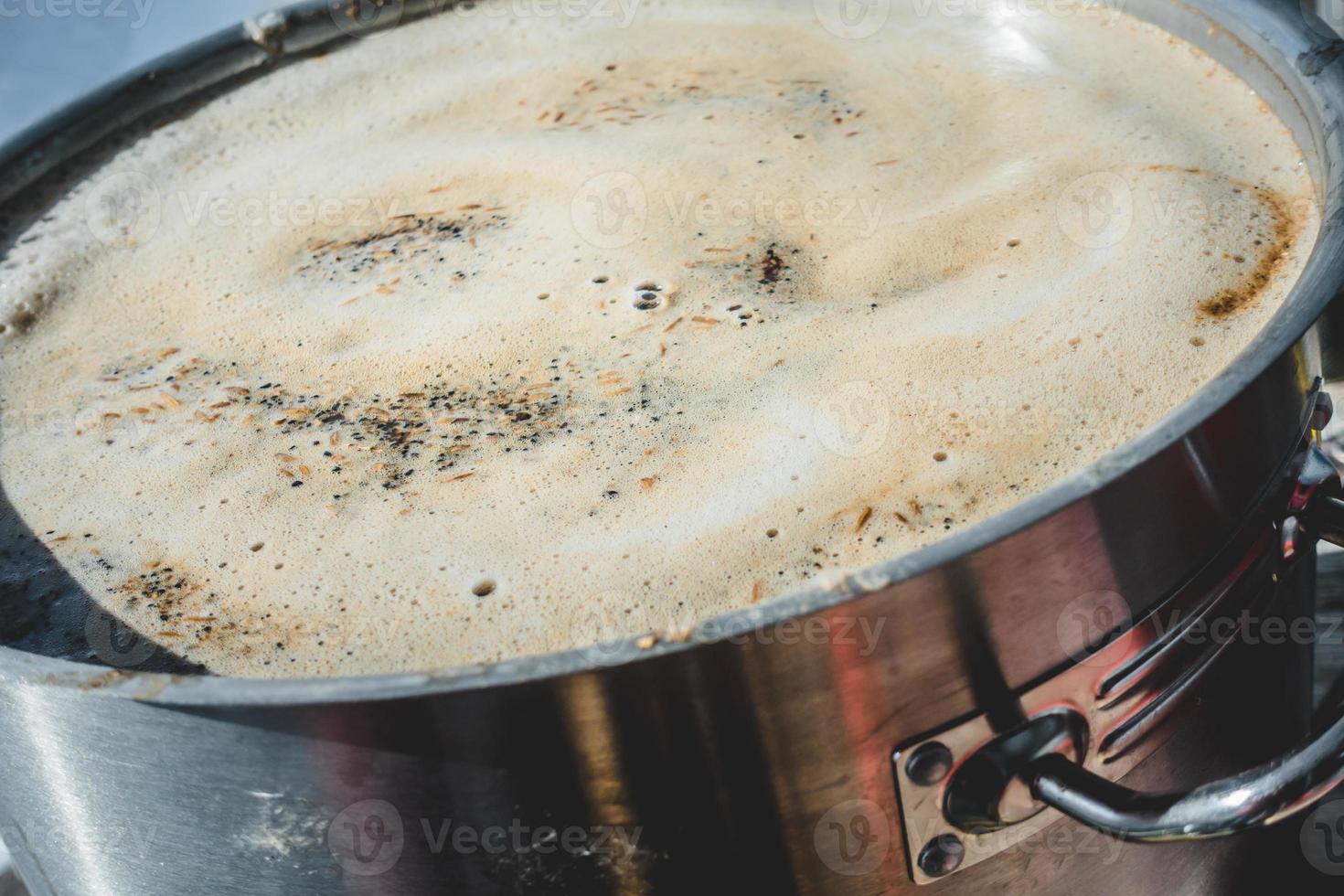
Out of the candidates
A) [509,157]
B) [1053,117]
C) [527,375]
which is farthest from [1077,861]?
[509,157]

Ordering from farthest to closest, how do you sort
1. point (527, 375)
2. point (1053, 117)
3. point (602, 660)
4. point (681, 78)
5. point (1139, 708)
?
point (681, 78) < point (1053, 117) < point (527, 375) < point (1139, 708) < point (602, 660)

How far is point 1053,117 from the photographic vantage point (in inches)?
53.1

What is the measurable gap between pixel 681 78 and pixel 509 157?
0.87ft

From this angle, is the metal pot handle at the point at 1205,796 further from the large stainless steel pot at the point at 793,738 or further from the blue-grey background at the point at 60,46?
the blue-grey background at the point at 60,46

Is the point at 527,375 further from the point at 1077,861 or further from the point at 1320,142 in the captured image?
the point at 1320,142
